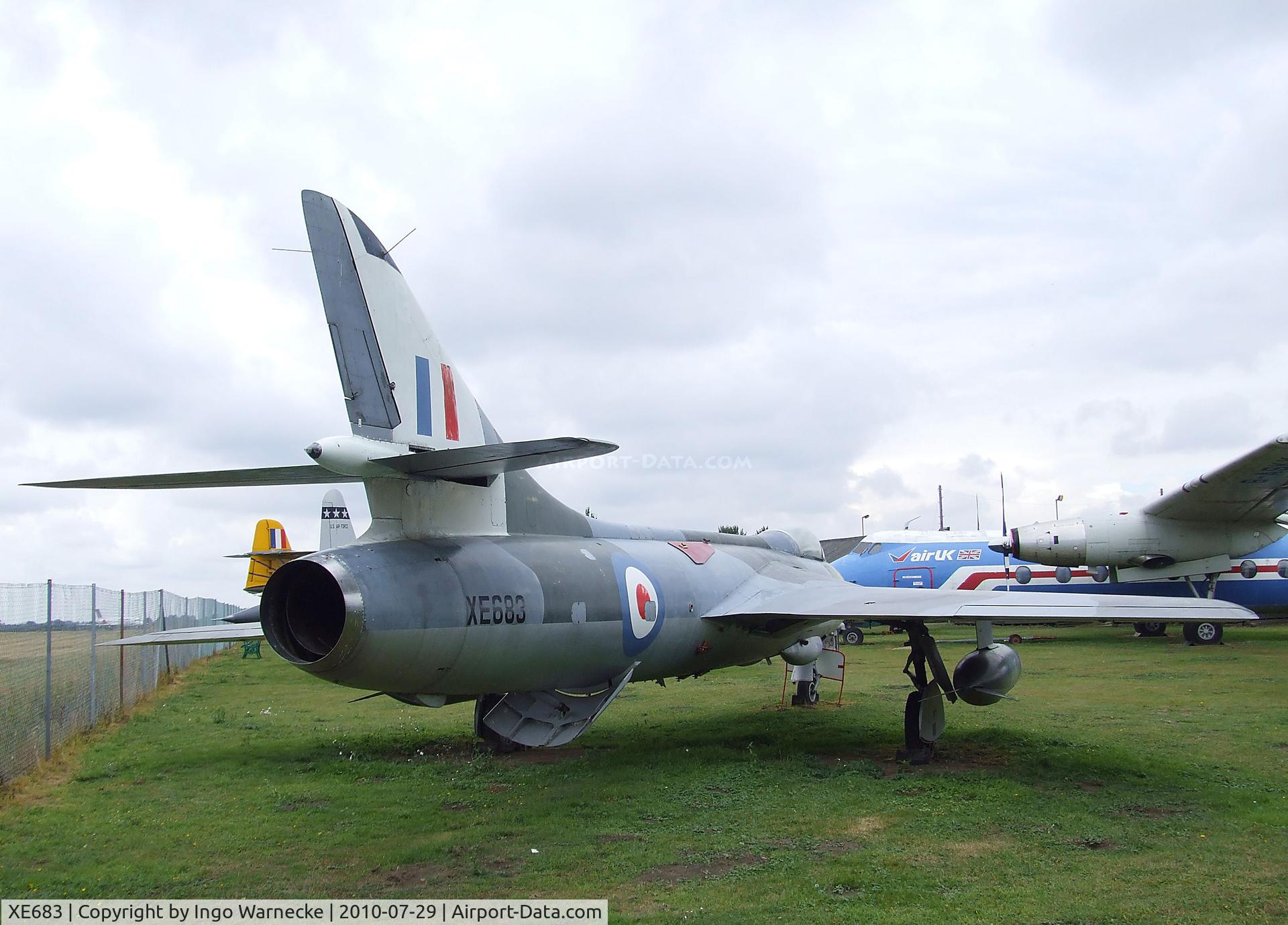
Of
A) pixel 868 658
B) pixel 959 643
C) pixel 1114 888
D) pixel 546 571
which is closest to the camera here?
pixel 1114 888

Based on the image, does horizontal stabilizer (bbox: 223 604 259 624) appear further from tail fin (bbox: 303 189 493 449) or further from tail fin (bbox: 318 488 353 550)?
tail fin (bbox: 303 189 493 449)

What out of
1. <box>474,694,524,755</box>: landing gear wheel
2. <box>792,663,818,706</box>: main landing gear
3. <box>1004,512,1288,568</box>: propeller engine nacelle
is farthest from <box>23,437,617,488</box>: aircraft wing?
<box>1004,512,1288,568</box>: propeller engine nacelle

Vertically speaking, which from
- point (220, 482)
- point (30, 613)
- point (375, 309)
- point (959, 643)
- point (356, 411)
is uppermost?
point (375, 309)

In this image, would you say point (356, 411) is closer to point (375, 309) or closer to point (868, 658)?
point (375, 309)

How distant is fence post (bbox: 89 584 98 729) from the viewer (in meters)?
11.7

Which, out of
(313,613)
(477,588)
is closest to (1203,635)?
(477,588)

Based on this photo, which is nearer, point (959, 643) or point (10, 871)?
point (10, 871)

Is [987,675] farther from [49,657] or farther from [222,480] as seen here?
[49,657]

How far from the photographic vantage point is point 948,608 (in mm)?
8430

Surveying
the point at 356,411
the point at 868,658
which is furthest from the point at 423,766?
the point at 868,658

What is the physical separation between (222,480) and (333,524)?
58.4 feet

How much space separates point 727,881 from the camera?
5.59 m

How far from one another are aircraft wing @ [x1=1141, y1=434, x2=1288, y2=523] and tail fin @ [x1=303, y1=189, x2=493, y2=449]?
17.9 m

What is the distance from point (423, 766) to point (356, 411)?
467cm
